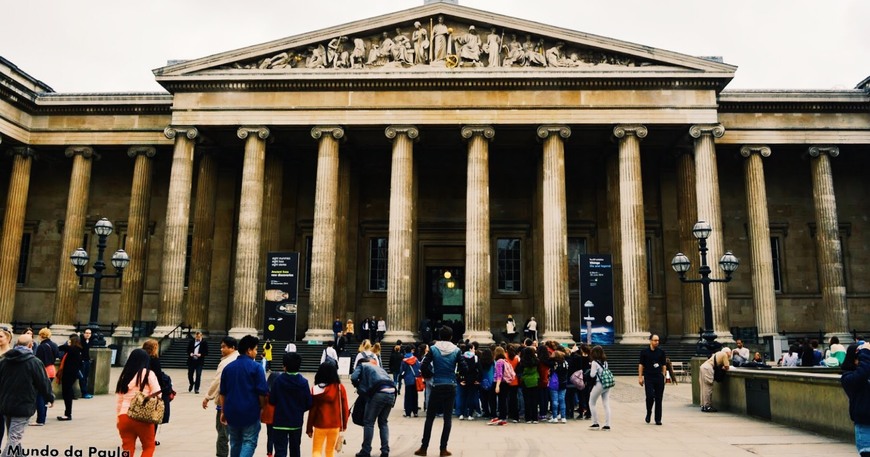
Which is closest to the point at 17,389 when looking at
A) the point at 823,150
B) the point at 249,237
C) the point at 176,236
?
the point at 249,237

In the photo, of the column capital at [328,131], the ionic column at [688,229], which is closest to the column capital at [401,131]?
the column capital at [328,131]

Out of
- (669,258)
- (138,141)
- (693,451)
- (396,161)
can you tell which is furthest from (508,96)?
(693,451)

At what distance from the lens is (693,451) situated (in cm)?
1037

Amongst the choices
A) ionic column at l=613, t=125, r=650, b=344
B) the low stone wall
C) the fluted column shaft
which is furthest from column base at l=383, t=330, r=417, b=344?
the low stone wall

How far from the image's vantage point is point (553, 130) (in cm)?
2833

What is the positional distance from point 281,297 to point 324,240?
123 inches

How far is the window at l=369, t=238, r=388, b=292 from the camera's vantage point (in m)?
34.6

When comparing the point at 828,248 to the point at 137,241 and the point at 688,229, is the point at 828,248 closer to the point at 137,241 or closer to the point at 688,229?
the point at 688,229

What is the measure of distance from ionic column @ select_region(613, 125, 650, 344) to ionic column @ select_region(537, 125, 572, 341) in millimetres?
2386

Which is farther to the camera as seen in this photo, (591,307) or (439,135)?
(439,135)

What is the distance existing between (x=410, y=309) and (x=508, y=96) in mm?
10050

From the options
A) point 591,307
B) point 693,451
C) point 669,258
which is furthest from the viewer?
point 669,258

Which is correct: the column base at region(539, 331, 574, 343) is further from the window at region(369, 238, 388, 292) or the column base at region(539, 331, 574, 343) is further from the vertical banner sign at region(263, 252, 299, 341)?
the window at region(369, 238, 388, 292)

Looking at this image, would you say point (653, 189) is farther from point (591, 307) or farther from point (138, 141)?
point (138, 141)
